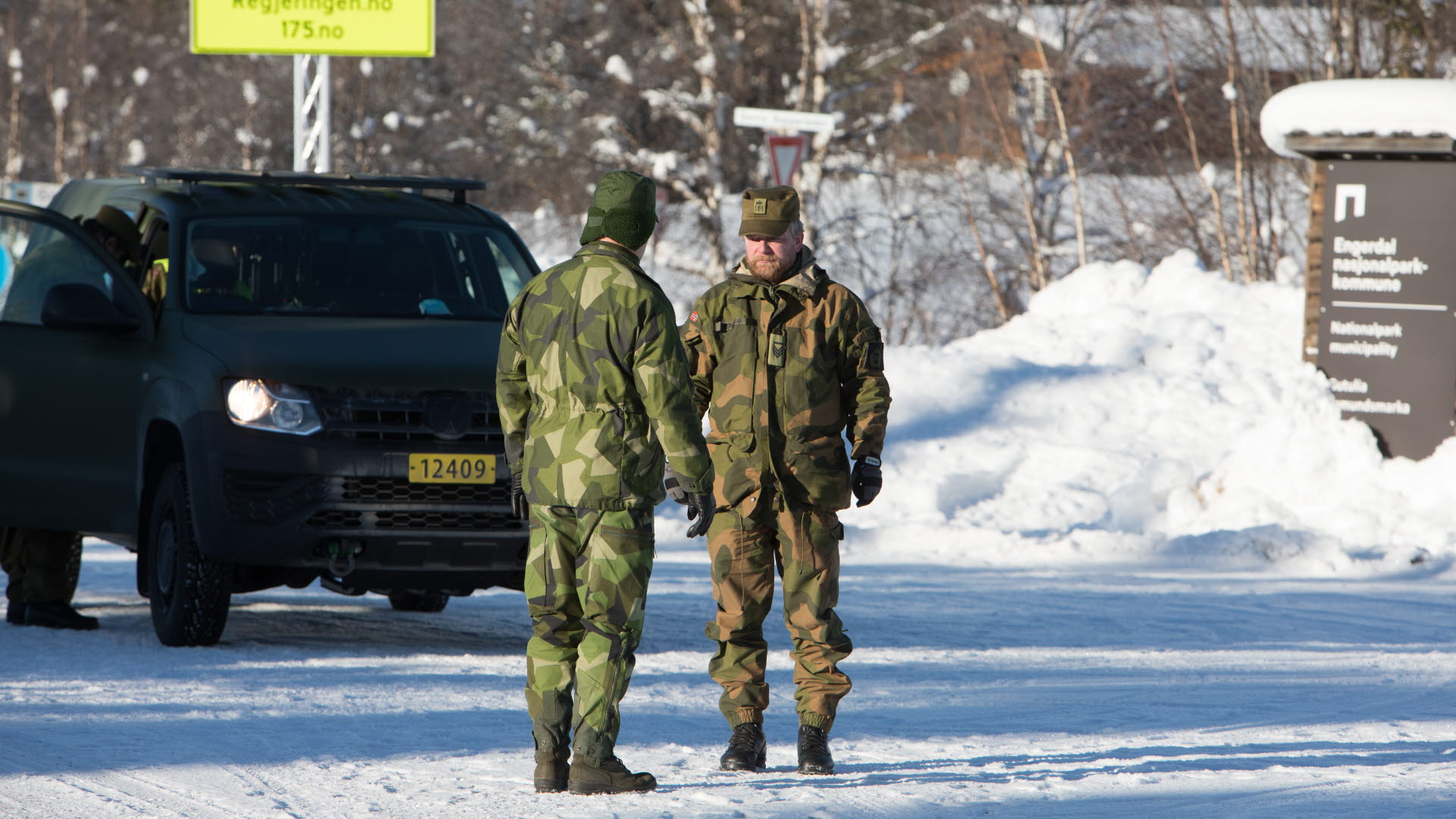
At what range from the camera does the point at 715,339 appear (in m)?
5.31

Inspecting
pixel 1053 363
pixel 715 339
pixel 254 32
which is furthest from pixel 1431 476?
pixel 254 32

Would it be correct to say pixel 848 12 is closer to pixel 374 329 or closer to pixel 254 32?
pixel 254 32

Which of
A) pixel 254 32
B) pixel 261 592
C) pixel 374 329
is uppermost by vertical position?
pixel 254 32

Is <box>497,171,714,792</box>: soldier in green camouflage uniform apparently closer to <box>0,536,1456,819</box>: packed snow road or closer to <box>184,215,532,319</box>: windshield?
<box>0,536,1456,819</box>: packed snow road

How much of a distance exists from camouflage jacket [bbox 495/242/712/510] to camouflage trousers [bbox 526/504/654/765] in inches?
3.2

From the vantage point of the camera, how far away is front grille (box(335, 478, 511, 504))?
6898 mm

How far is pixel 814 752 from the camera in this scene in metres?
5.13

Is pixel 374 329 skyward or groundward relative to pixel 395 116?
groundward

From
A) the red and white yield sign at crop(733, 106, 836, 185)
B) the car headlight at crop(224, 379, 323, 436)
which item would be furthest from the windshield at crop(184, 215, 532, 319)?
the red and white yield sign at crop(733, 106, 836, 185)

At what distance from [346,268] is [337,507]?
4.55 feet

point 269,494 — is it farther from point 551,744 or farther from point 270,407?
point 551,744

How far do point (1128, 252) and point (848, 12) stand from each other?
15.7 ft

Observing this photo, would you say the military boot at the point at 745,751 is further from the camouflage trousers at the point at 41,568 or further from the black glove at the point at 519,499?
the camouflage trousers at the point at 41,568

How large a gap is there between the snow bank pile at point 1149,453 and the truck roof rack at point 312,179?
3795 millimetres
